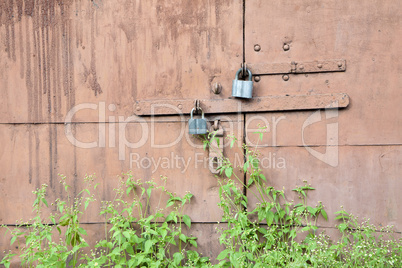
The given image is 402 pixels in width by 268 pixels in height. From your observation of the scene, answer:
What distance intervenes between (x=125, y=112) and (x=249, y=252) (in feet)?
4.39

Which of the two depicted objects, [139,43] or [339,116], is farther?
[139,43]

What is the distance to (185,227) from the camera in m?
2.44

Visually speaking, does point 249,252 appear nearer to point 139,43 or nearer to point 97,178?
point 97,178

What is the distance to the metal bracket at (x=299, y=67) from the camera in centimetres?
230

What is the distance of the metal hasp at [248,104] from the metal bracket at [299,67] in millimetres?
180

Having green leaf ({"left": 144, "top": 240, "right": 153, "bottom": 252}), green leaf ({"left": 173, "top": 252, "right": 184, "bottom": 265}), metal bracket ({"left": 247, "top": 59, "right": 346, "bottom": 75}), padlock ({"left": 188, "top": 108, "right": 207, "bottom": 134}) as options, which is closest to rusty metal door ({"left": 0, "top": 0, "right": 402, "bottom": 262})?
metal bracket ({"left": 247, "top": 59, "right": 346, "bottom": 75})

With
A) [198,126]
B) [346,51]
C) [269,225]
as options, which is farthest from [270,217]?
[346,51]

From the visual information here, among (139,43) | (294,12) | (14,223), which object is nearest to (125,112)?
(139,43)

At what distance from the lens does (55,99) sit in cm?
250

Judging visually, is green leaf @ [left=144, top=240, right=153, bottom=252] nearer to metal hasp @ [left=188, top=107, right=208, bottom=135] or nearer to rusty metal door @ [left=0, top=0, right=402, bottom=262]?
rusty metal door @ [left=0, top=0, right=402, bottom=262]

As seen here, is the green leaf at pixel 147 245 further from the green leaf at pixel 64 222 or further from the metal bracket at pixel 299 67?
the metal bracket at pixel 299 67

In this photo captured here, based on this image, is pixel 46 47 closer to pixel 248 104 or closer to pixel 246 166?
pixel 248 104

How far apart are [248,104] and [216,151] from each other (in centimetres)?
41

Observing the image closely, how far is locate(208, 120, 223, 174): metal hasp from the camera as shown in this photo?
2.37 m
